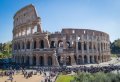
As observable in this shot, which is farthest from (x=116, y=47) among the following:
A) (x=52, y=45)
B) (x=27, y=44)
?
(x=27, y=44)

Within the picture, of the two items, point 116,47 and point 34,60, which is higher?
point 116,47

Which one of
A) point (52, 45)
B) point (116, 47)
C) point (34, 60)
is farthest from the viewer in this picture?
point (116, 47)

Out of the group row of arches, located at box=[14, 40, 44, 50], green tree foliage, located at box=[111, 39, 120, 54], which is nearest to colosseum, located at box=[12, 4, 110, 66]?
row of arches, located at box=[14, 40, 44, 50]

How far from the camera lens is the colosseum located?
54.1 metres

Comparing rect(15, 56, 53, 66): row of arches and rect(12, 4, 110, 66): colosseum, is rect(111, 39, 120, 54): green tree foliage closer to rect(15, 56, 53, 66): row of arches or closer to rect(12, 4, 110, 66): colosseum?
rect(12, 4, 110, 66): colosseum

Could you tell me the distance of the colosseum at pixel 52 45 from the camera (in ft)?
177

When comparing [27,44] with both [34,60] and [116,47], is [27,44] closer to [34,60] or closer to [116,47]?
[34,60]

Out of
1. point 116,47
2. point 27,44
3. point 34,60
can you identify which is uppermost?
point 27,44

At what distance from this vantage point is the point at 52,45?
59750 mm

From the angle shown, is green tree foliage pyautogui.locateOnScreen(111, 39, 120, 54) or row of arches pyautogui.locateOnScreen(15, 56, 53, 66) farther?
green tree foliage pyautogui.locateOnScreen(111, 39, 120, 54)

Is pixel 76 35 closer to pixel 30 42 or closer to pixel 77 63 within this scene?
pixel 77 63

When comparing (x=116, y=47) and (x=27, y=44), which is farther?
(x=116, y=47)

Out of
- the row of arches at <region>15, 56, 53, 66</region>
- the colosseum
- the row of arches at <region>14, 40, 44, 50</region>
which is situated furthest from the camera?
the row of arches at <region>14, 40, 44, 50</region>

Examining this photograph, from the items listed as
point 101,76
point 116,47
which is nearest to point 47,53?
point 101,76
